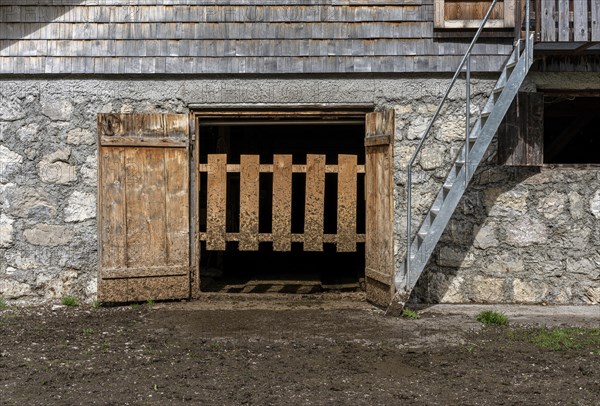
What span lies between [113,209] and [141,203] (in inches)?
11.4

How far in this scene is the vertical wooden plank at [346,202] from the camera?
804cm

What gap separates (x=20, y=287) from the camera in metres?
7.88

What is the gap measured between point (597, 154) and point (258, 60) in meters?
7.19

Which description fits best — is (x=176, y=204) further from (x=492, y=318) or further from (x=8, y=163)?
(x=492, y=318)

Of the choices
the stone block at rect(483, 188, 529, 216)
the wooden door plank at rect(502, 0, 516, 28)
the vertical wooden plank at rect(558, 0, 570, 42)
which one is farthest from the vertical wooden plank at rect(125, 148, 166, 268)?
the vertical wooden plank at rect(558, 0, 570, 42)

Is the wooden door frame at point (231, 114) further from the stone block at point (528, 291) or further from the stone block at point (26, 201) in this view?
the stone block at point (528, 291)

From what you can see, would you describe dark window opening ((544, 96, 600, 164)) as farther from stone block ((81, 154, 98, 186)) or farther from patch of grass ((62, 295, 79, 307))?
patch of grass ((62, 295, 79, 307))

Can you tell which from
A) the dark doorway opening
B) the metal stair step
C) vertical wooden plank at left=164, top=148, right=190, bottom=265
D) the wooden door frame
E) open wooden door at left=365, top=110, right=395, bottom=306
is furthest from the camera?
the dark doorway opening

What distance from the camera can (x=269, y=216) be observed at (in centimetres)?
1323

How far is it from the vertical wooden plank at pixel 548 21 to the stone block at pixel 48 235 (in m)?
5.17

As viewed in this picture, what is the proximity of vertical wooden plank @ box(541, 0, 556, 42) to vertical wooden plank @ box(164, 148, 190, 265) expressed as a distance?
3.76m

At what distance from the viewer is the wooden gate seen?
8086mm

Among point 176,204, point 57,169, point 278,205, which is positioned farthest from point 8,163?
point 278,205

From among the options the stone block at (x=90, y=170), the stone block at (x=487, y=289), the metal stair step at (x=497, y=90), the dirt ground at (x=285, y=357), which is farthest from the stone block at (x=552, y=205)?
the stone block at (x=90, y=170)
